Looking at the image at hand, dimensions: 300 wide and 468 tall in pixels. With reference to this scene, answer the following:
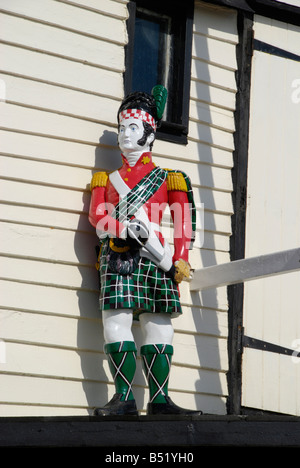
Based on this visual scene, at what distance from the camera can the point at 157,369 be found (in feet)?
19.5

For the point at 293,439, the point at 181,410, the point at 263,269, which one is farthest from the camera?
the point at 263,269

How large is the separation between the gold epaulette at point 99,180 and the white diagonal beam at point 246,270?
3.26ft

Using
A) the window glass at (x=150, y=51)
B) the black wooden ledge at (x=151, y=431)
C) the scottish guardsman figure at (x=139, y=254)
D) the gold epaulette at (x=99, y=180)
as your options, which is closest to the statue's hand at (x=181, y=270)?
the scottish guardsman figure at (x=139, y=254)

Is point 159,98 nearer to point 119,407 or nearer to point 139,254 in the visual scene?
point 139,254

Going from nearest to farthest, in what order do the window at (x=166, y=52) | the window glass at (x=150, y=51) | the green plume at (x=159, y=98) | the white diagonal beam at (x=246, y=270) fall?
the white diagonal beam at (x=246, y=270)
the green plume at (x=159, y=98)
the window at (x=166, y=52)
the window glass at (x=150, y=51)

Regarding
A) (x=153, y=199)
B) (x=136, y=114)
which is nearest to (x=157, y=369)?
(x=153, y=199)

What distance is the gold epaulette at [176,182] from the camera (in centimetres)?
631

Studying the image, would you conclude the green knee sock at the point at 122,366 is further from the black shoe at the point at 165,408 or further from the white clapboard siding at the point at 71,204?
the white clapboard siding at the point at 71,204

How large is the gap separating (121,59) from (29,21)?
0.76 metres

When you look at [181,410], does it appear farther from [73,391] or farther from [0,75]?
[0,75]

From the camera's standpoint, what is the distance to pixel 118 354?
582 cm

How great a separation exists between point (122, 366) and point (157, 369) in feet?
0.84
